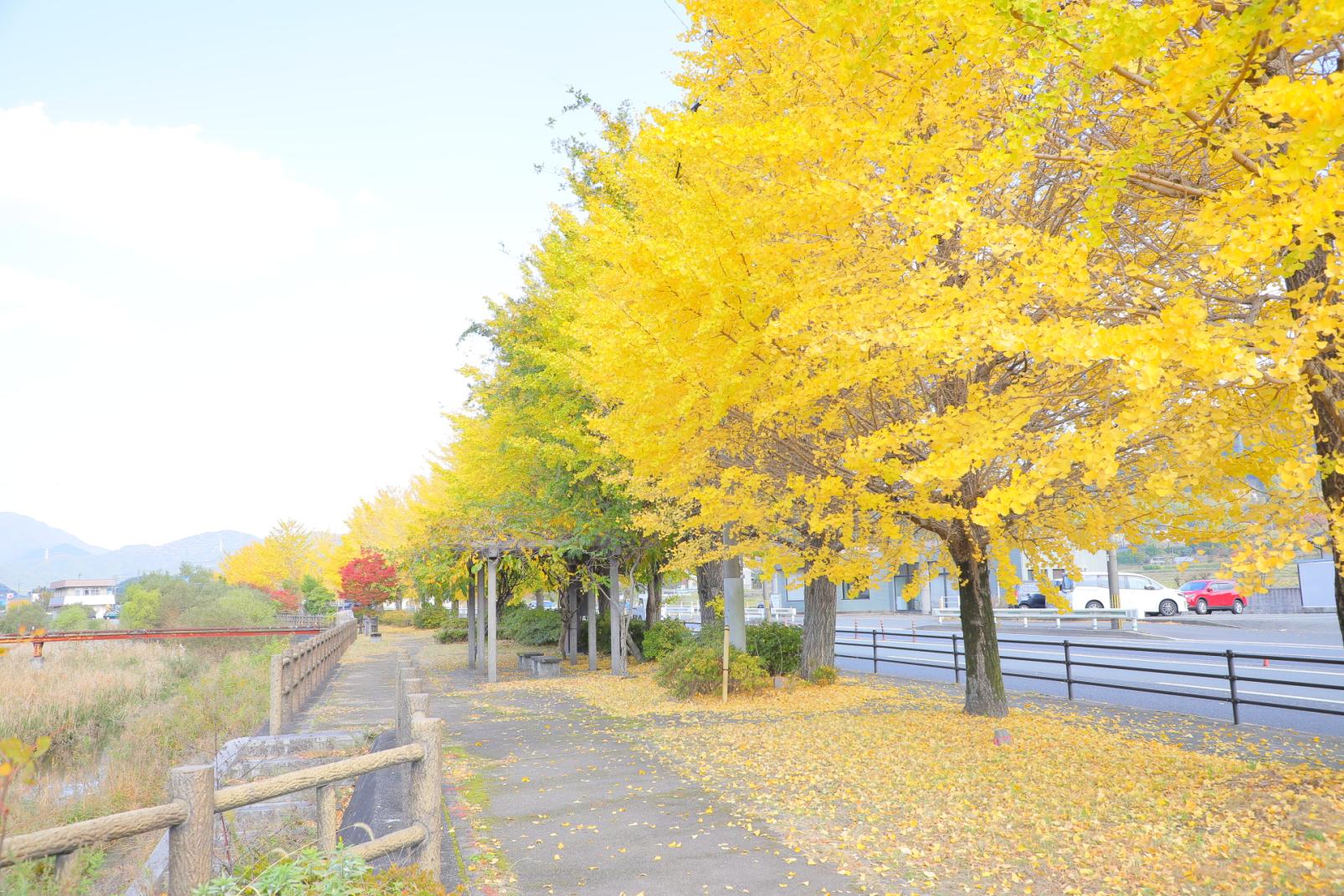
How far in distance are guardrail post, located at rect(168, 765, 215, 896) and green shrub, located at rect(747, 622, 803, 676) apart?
12.5m

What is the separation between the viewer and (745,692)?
13805 millimetres

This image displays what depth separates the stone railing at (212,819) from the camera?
10.2 ft

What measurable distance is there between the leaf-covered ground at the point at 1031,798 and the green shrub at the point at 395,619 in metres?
47.8

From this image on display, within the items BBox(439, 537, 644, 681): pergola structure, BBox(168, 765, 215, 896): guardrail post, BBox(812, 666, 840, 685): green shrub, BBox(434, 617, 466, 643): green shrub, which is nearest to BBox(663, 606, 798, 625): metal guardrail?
BBox(434, 617, 466, 643): green shrub

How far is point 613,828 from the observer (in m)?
6.73

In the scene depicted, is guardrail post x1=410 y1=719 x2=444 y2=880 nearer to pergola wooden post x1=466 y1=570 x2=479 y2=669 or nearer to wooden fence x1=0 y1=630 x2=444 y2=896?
wooden fence x1=0 y1=630 x2=444 y2=896

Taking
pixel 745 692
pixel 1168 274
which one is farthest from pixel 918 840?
pixel 745 692

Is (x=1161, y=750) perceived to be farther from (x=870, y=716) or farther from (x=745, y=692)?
(x=745, y=692)

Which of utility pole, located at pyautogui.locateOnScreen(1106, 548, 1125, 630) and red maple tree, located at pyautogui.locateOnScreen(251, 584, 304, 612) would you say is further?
red maple tree, located at pyautogui.locateOnScreen(251, 584, 304, 612)

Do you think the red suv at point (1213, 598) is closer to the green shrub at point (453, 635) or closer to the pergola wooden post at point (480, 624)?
the pergola wooden post at point (480, 624)

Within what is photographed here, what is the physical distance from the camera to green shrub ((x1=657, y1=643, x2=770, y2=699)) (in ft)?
45.1

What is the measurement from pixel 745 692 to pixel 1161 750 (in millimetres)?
6478

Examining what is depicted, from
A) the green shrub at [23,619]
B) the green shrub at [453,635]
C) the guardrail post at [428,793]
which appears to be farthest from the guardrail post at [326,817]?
the green shrub at [23,619]

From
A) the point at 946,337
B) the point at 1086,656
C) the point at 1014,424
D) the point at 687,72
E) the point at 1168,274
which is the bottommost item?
the point at 1086,656
